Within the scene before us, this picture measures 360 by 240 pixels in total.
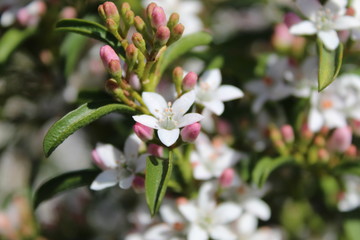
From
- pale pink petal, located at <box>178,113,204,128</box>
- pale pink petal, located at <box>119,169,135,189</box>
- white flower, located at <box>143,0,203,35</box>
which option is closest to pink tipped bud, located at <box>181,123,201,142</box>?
pale pink petal, located at <box>178,113,204,128</box>

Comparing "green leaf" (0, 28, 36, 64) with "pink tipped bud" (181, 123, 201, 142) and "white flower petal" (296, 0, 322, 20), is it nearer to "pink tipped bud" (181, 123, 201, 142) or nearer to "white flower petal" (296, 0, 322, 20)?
"pink tipped bud" (181, 123, 201, 142)

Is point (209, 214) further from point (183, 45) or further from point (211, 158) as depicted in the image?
point (183, 45)

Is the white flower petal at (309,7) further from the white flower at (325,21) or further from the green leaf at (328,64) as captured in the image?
the green leaf at (328,64)

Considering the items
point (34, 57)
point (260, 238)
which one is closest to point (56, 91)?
point (34, 57)

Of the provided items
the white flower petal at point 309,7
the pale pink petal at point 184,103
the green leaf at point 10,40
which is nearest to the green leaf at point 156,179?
the pale pink petal at point 184,103

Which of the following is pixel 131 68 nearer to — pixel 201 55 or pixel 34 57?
pixel 201 55

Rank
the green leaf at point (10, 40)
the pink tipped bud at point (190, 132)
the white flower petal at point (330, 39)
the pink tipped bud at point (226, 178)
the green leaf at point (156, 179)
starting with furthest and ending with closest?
the green leaf at point (10, 40)
the pink tipped bud at point (226, 178)
the white flower petal at point (330, 39)
the pink tipped bud at point (190, 132)
the green leaf at point (156, 179)
